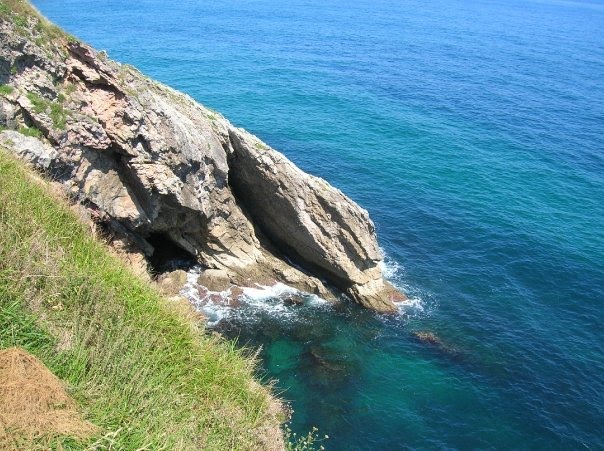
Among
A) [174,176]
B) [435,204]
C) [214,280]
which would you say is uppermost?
[435,204]

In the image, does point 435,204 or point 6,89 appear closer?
point 6,89

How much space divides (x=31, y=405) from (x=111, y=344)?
2.87 metres

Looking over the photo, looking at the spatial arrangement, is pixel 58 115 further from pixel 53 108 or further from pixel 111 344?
pixel 111 344

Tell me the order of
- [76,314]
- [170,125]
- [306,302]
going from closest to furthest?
[76,314] → [170,125] → [306,302]

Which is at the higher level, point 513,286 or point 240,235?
point 513,286

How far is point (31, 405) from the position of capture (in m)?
10.0

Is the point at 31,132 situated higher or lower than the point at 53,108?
lower

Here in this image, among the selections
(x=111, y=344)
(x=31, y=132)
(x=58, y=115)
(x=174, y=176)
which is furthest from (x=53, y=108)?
(x=111, y=344)

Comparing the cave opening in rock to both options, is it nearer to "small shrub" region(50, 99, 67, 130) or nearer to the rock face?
the rock face

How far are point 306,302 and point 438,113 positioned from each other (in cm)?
4402

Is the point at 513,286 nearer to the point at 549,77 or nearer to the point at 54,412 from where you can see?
the point at 54,412

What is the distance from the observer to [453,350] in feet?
107

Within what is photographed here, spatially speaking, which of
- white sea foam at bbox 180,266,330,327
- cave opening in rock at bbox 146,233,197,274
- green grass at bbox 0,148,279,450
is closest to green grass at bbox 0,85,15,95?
green grass at bbox 0,148,279,450

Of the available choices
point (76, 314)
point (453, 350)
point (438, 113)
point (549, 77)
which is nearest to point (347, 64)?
point (438, 113)
